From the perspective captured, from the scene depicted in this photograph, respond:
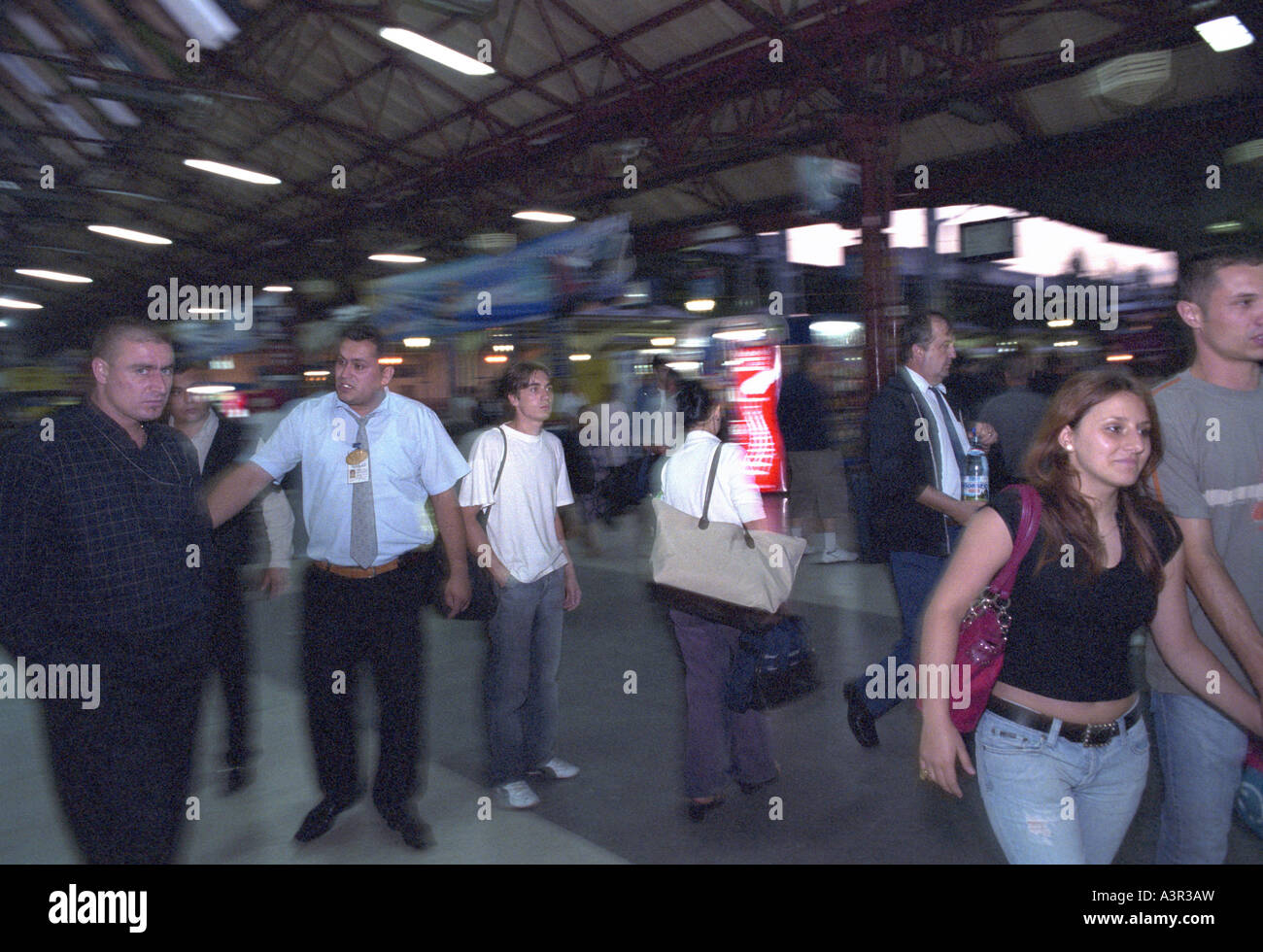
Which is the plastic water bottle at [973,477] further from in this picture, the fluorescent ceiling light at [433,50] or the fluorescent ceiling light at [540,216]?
the fluorescent ceiling light at [540,216]

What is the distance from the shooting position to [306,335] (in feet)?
38.5

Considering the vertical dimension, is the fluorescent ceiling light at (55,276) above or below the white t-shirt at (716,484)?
above

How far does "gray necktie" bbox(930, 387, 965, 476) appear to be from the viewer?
12.2 ft

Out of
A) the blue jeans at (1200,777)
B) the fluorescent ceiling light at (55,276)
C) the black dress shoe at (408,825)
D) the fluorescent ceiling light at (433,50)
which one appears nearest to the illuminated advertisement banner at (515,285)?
the fluorescent ceiling light at (433,50)

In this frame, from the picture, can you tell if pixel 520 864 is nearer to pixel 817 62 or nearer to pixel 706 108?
pixel 817 62

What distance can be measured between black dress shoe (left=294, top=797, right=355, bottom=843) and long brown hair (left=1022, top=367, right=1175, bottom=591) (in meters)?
2.69

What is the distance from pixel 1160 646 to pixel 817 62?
7181 millimetres

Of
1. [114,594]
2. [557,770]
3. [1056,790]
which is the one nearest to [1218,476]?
[1056,790]

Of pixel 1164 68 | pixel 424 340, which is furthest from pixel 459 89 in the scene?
pixel 1164 68

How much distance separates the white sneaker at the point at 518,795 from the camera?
3.53 metres

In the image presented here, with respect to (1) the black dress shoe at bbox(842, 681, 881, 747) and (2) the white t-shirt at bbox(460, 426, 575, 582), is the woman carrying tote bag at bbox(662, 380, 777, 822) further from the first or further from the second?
(1) the black dress shoe at bbox(842, 681, 881, 747)

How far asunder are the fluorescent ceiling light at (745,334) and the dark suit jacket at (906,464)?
5544mm

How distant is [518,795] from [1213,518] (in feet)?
8.81
